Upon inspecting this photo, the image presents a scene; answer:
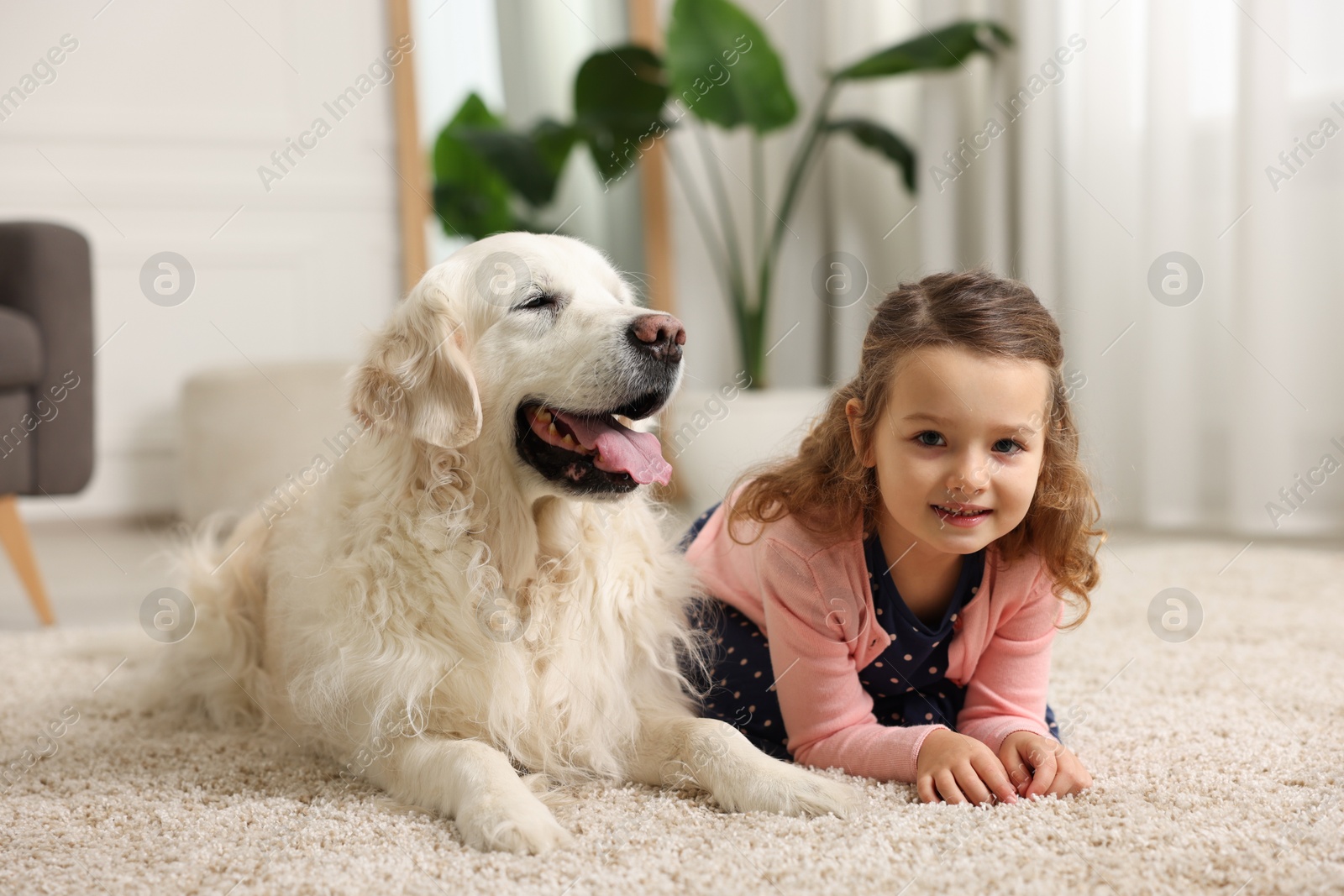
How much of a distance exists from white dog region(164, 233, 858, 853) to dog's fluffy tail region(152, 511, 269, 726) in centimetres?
30

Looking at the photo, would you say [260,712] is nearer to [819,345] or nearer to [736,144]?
[819,345]

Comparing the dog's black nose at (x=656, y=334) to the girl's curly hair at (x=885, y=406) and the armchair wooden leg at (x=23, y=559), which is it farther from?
the armchair wooden leg at (x=23, y=559)

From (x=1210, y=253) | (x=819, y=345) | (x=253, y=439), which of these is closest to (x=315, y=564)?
(x=253, y=439)

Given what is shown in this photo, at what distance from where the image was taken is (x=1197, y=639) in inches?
73.2

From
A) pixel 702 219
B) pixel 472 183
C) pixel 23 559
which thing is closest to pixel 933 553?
pixel 23 559

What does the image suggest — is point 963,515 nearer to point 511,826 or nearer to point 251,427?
point 511,826

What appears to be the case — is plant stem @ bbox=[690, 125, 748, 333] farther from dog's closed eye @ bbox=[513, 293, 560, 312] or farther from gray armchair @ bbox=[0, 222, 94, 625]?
dog's closed eye @ bbox=[513, 293, 560, 312]

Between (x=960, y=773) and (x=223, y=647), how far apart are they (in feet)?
3.84

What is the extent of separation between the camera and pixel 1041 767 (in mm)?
1154

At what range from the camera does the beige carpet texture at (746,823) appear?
0.95m

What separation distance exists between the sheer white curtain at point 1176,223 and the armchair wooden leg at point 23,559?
2143 millimetres

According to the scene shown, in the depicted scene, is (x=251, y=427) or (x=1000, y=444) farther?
(x=251, y=427)

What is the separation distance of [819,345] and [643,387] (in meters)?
3.09

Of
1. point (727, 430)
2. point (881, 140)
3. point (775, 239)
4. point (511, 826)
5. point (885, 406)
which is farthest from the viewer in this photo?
point (775, 239)
